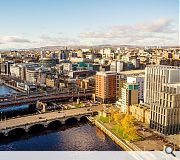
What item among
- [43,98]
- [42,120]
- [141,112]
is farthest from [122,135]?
[43,98]

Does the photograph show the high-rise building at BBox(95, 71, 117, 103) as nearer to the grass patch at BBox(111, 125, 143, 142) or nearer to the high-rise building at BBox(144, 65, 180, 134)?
the grass patch at BBox(111, 125, 143, 142)

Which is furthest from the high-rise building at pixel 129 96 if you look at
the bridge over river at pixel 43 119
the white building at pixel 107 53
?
the white building at pixel 107 53

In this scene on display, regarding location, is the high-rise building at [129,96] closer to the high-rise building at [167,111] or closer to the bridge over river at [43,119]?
the bridge over river at [43,119]

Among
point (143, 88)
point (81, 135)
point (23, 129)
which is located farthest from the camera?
point (143, 88)

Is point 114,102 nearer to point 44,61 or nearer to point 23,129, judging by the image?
point 23,129

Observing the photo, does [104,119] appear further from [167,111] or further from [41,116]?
[167,111]

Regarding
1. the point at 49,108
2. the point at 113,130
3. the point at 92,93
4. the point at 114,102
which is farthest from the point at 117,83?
the point at 113,130
